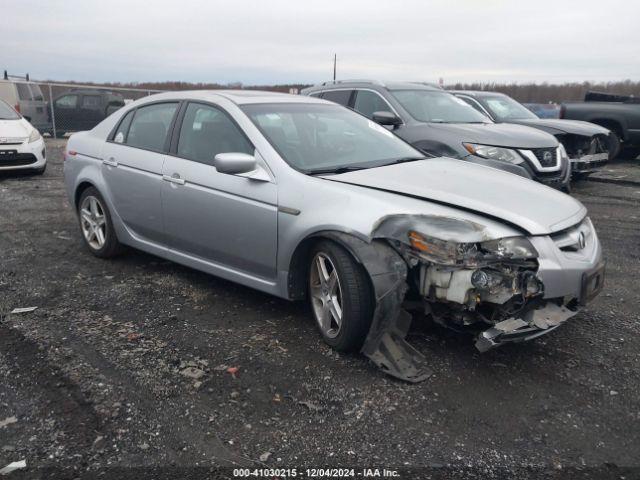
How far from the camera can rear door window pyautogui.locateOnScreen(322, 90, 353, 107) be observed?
28.8ft

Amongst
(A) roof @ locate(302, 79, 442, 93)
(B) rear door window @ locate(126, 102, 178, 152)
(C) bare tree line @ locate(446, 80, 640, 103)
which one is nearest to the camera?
(B) rear door window @ locate(126, 102, 178, 152)

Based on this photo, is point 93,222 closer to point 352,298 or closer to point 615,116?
point 352,298

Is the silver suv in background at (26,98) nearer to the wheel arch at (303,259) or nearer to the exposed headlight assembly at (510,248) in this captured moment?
the wheel arch at (303,259)

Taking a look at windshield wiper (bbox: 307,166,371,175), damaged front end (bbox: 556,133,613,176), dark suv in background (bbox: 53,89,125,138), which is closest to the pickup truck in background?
damaged front end (bbox: 556,133,613,176)

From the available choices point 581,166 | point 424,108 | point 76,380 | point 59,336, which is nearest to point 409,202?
point 76,380

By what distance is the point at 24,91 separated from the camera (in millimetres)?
17156

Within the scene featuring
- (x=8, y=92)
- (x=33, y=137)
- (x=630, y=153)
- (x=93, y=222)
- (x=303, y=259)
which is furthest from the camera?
(x=8, y=92)

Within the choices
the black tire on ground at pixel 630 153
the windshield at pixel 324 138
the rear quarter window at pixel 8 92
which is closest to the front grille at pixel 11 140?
the rear quarter window at pixel 8 92

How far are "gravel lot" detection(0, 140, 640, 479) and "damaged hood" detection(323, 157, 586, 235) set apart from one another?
876 millimetres

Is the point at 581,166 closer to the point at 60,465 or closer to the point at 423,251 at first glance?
the point at 423,251

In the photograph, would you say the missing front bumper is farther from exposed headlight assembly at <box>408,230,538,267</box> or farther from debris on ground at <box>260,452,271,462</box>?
debris on ground at <box>260,452,271,462</box>

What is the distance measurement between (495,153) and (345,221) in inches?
185

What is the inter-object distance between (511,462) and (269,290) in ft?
6.45

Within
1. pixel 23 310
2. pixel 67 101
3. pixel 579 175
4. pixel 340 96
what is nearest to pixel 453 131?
pixel 340 96
